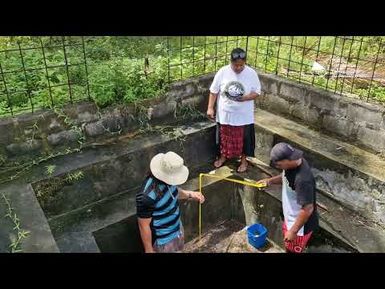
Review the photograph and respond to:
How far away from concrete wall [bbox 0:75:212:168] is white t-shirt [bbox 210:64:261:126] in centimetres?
95

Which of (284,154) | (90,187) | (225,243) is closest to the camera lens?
(284,154)

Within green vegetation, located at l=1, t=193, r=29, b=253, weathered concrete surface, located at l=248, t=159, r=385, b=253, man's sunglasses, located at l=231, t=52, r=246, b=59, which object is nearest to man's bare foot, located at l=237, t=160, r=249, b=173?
weathered concrete surface, located at l=248, t=159, r=385, b=253

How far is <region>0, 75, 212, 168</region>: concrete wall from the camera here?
15.5ft

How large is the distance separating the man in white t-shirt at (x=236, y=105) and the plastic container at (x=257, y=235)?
3.02ft

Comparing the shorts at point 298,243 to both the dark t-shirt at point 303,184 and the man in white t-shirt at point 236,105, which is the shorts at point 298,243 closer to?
the dark t-shirt at point 303,184

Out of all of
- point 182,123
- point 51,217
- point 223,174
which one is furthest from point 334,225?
point 51,217

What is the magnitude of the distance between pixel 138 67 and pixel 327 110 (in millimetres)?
3061

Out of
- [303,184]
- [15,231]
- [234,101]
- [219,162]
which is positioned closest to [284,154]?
[303,184]

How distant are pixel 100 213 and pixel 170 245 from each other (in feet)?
3.81

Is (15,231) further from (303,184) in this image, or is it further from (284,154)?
(303,184)

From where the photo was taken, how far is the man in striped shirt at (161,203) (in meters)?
3.61

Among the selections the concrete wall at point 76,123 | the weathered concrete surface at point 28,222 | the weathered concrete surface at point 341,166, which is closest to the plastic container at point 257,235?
the weathered concrete surface at point 341,166

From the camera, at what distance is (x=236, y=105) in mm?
5242

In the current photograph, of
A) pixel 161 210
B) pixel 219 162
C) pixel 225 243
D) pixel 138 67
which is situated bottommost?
pixel 225 243
